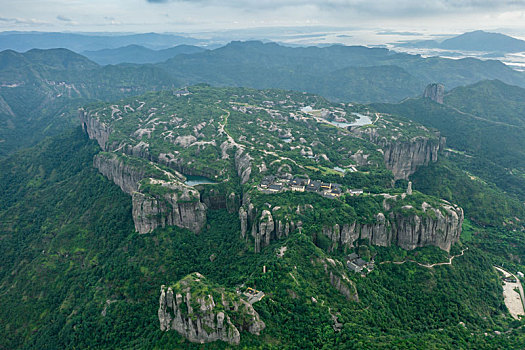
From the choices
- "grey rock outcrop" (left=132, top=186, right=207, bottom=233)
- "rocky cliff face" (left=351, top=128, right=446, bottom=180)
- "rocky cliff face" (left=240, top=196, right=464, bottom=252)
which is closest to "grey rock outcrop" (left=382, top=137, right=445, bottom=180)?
"rocky cliff face" (left=351, top=128, right=446, bottom=180)

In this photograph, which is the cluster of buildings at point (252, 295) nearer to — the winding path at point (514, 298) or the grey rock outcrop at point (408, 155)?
the winding path at point (514, 298)

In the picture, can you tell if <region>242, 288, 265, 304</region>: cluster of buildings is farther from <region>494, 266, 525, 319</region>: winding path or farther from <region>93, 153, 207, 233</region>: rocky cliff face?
<region>494, 266, 525, 319</region>: winding path

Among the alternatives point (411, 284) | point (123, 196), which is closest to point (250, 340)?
point (411, 284)

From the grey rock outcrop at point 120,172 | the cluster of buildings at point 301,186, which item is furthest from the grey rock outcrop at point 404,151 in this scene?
the grey rock outcrop at point 120,172

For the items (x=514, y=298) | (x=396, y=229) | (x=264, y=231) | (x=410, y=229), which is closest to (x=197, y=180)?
(x=264, y=231)

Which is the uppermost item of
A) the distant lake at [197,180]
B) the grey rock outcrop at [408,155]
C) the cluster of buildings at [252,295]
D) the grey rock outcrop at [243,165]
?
the grey rock outcrop at [243,165]

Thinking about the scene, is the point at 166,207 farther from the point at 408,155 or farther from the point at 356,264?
the point at 408,155
